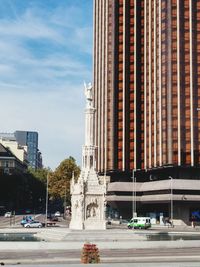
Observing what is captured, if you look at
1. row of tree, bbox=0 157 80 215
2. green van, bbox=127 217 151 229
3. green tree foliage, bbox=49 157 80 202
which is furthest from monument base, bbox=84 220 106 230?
green tree foliage, bbox=49 157 80 202

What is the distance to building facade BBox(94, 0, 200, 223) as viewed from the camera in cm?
12875

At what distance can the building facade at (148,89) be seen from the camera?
129 metres

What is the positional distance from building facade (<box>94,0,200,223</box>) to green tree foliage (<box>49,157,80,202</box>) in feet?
35.6

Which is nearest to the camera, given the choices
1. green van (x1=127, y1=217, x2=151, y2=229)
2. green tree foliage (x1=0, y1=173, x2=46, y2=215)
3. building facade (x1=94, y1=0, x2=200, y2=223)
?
green van (x1=127, y1=217, x2=151, y2=229)

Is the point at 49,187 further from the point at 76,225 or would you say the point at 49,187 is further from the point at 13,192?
the point at 76,225

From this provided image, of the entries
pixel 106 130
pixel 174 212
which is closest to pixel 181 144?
pixel 174 212

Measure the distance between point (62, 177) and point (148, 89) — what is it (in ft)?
121

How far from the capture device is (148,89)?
14425cm

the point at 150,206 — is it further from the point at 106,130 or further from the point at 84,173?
the point at 84,173

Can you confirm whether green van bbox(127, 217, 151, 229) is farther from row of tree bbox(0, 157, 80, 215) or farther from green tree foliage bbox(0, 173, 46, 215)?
green tree foliage bbox(0, 173, 46, 215)

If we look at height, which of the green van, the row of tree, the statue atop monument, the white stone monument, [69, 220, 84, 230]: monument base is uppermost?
the statue atop monument

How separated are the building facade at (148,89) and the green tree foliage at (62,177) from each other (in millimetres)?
10854

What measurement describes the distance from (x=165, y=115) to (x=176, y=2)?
31859 mm

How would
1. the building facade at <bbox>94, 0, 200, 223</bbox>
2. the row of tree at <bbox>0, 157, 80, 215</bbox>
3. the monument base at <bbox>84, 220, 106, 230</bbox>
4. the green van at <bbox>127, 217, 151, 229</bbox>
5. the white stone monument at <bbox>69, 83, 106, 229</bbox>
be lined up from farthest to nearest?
the row of tree at <bbox>0, 157, 80, 215</bbox>
the building facade at <bbox>94, 0, 200, 223</bbox>
the green van at <bbox>127, 217, 151, 229</bbox>
the white stone monument at <bbox>69, 83, 106, 229</bbox>
the monument base at <bbox>84, 220, 106, 230</bbox>
